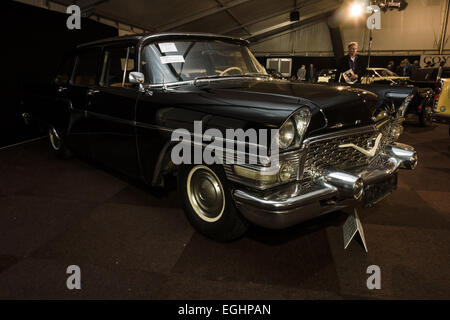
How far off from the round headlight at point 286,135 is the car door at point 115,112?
1.46m

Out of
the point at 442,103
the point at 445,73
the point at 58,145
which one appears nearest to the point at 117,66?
the point at 58,145

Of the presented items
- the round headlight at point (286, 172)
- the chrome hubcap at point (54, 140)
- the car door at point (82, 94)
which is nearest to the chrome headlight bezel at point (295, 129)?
the round headlight at point (286, 172)

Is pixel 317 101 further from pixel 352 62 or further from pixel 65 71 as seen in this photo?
pixel 352 62

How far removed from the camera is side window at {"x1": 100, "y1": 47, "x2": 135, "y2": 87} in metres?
2.99

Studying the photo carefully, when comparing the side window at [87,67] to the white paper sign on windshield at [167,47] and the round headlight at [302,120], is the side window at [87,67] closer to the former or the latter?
the white paper sign on windshield at [167,47]

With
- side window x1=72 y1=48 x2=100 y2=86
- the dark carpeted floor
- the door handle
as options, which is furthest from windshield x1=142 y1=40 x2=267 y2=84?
the dark carpeted floor

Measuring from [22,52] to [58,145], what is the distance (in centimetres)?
279

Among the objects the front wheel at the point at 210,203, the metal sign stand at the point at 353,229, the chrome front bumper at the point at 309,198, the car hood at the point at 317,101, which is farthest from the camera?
the metal sign stand at the point at 353,229

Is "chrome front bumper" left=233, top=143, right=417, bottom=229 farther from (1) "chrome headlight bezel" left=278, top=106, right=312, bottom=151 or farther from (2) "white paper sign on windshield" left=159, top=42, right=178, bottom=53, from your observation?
(2) "white paper sign on windshield" left=159, top=42, right=178, bottom=53

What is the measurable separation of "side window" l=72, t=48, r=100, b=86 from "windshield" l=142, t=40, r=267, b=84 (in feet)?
3.23

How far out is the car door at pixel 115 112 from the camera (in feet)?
9.58

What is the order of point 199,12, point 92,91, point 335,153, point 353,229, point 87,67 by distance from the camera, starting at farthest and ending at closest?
point 199,12, point 87,67, point 92,91, point 353,229, point 335,153

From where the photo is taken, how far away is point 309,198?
195 cm

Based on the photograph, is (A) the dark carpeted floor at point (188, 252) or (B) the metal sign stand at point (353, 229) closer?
(A) the dark carpeted floor at point (188, 252)
